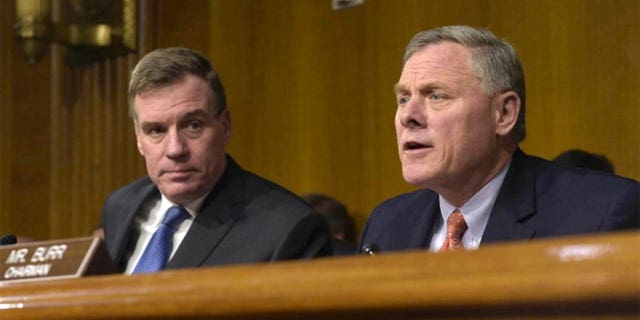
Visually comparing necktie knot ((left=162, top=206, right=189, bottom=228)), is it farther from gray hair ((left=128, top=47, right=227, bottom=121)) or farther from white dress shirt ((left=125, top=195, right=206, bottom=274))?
gray hair ((left=128, top=47, right=227, bottom=121))

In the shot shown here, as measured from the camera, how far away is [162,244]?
9.50 ft

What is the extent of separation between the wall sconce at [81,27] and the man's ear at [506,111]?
283cm

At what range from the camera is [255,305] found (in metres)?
1.06

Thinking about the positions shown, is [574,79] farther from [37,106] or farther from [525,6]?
[37,106]

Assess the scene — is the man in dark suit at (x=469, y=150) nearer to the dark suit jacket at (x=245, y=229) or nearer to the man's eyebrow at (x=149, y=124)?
the dark suit jacket at (x=245, y=229)

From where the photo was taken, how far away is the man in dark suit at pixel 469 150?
7.88 feet

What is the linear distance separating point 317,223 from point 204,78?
0.56 meters

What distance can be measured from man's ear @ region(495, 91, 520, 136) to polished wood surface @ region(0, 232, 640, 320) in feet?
4.93

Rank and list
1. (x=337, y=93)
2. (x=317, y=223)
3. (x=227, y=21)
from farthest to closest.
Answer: (x=227, y=21)
(x=337, y=93)
(x=317, y=223)

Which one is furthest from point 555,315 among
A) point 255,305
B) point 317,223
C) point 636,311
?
point 317,223

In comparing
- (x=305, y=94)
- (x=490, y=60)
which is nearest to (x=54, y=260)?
(x=490, y=60)

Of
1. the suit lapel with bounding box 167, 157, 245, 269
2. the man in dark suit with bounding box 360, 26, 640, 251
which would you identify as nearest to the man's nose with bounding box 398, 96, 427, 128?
the man in dark suit with bounding box 360, 26, 640, 251

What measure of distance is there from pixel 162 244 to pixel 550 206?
1044 millimetres

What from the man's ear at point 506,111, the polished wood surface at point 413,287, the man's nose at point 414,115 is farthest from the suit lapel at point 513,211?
the polished wood surface at point 413,287
